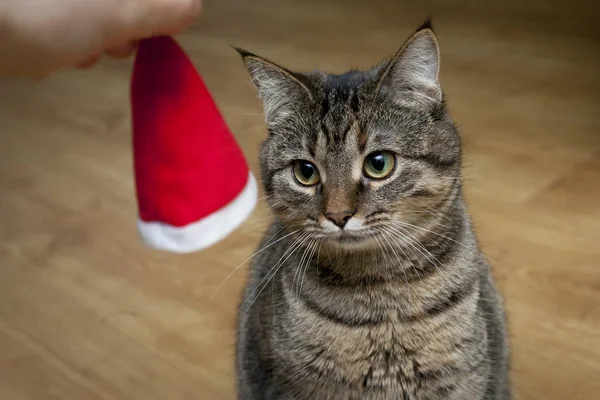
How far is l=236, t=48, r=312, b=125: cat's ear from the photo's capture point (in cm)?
110

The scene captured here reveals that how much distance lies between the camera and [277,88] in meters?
1.12

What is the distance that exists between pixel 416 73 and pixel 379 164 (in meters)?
Result: 0.13

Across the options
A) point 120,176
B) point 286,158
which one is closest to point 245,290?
point 286,158

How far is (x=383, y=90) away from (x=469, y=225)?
0.83 ft

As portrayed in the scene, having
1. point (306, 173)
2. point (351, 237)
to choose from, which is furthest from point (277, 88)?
point (351, 237)

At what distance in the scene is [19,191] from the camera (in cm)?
221

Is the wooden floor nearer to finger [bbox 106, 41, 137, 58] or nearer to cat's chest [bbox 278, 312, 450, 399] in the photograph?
cat's chest [bbox 278, 312, 450, 399]

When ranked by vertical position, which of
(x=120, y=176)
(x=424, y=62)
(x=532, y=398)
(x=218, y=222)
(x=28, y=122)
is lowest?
(x=28, y=122)

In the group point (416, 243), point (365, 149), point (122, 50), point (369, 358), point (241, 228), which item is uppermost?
point (122, 50)

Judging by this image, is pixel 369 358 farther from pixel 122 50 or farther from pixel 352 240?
pixel 122 50

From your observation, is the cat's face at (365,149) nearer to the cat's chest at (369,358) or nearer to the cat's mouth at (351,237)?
the cat's mouth at (351,237)

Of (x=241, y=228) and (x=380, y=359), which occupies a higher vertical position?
(x=380, y=359)

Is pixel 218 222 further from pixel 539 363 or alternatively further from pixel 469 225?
pixel 539 363

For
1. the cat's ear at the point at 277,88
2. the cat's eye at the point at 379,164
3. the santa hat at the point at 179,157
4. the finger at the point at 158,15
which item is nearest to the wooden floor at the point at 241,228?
the cat's ear at the point at 277,88
